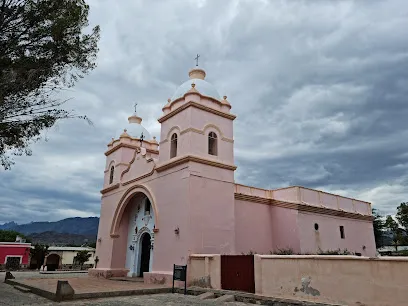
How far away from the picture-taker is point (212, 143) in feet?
53.5

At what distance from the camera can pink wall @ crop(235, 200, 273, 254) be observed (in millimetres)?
16219

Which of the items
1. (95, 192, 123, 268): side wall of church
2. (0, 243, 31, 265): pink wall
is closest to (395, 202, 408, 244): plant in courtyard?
(95, 192, 123, 268): side wall of church

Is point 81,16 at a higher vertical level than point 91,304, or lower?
higher

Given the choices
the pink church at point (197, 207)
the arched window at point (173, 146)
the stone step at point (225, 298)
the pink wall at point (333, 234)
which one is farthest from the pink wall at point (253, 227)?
the stone step at point (225, 298)

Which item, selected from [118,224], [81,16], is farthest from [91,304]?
[118,224]

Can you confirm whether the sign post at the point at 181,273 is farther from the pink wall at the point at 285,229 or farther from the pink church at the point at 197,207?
the pink wall at the point at 285,229

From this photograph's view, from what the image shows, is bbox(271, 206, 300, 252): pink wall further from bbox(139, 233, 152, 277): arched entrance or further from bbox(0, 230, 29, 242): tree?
bbox(0, 230, 29, 242): tree

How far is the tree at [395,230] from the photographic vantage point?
1219 inches

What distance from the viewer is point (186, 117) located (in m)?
15.8

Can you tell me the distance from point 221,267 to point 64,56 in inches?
358

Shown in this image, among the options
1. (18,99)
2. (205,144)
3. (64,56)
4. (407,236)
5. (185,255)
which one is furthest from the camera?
(407,236)

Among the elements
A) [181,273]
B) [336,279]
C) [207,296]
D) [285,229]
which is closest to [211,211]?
[181,273]

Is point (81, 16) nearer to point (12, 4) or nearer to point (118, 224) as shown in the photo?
point (12, 4)

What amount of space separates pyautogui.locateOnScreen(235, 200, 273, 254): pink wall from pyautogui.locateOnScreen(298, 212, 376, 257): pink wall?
5.59 ft
